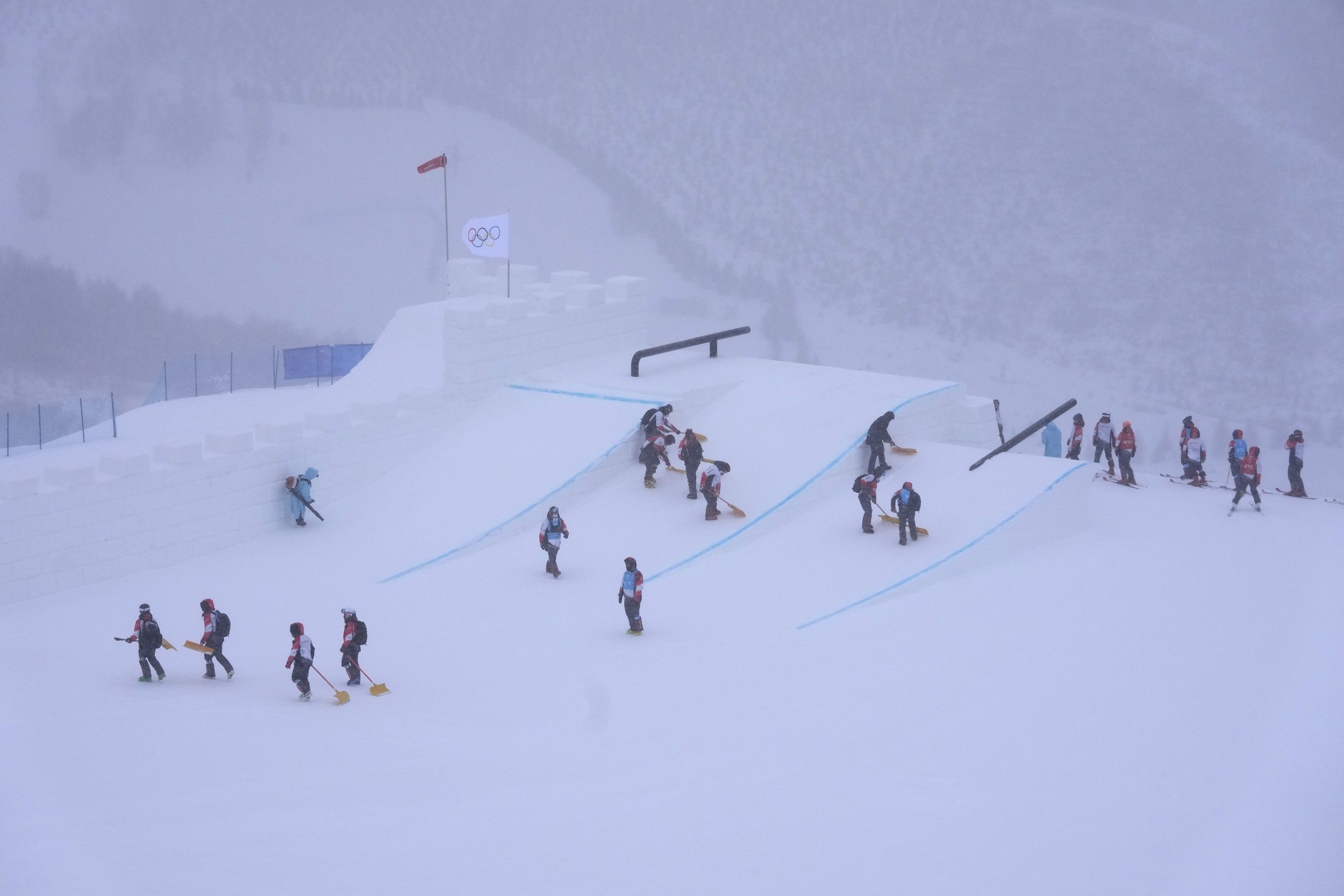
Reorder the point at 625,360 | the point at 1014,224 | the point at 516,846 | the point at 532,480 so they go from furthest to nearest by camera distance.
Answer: the point at 1014,224
the point at 625,360
the point at 532,480
the point at 516,846

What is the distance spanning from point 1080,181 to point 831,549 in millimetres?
34391

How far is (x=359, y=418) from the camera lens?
904 inches

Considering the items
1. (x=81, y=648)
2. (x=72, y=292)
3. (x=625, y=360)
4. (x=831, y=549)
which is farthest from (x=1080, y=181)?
(x=81, y=648)

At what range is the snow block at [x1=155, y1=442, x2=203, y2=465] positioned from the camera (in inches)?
799

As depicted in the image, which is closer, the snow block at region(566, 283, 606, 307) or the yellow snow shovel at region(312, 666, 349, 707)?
the yellow snow shovel at region(312, 666, 349, 707)

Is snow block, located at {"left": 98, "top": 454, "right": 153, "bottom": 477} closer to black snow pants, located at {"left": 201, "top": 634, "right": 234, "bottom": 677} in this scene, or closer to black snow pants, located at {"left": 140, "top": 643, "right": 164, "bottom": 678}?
black snow pants, located at {"left": 140, "top": 643, "right": 164, "bottom": 678}

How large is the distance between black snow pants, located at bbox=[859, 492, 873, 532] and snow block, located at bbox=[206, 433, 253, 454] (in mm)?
9350

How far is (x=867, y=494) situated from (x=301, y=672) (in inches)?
355

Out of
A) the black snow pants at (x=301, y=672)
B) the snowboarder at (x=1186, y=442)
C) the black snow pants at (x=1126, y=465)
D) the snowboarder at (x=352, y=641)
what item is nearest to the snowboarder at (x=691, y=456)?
the snowboarder at (x=352, y=641)

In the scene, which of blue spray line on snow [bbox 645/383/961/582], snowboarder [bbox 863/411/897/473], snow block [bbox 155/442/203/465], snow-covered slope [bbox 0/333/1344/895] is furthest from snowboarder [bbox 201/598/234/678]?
snowboarder [bbox 863/411/897/473]

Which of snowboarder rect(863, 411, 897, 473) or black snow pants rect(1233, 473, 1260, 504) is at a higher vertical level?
snowboarder rect(863, 411, 897, 473)

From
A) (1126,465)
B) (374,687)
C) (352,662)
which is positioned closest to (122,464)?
(352,662)

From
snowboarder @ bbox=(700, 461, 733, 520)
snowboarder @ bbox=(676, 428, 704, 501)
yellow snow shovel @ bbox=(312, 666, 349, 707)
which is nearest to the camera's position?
yellow snow shovel @ bbox=(312, 666, 349, 707)

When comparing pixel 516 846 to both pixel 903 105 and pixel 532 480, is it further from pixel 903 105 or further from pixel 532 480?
pixel 903 105
